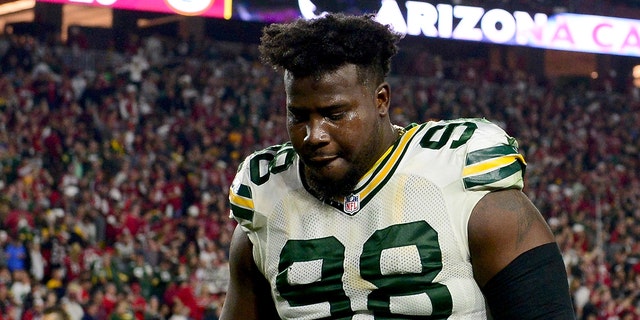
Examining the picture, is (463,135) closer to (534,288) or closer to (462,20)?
(534,288)

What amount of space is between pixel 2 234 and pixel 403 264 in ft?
29.8

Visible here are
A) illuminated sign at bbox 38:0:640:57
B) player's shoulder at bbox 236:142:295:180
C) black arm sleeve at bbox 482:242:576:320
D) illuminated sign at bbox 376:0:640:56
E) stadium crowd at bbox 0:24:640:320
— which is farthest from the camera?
illuminated sign at bbox 376:0:640:56

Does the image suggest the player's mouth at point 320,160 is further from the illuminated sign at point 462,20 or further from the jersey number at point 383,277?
the illuminated sign at point 462,20

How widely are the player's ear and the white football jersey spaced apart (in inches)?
3.5

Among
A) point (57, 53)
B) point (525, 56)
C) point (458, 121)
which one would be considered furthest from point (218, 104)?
point (458, 121)

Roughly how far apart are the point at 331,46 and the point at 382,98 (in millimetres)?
183

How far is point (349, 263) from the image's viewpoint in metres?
2.10

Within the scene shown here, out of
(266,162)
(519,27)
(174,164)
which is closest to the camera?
(266,162)

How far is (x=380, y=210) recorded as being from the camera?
2127mm

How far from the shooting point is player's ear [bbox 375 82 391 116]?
2.17 meters

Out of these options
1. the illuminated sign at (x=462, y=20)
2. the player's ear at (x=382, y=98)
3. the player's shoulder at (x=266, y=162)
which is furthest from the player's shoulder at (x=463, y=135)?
the illuminated sign at (x=462, y=20)

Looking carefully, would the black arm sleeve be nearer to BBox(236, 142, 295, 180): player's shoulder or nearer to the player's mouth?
the player's mouth

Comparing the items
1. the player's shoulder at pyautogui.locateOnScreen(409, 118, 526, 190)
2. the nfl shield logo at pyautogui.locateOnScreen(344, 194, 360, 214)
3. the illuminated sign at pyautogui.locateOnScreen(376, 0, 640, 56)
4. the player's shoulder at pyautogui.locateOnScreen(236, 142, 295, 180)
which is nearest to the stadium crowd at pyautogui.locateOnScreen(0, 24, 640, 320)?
the illuminated sign at pyautogui.locateOnScreen(376, 0, 640, 56)

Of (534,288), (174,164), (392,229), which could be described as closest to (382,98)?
(392,229)
